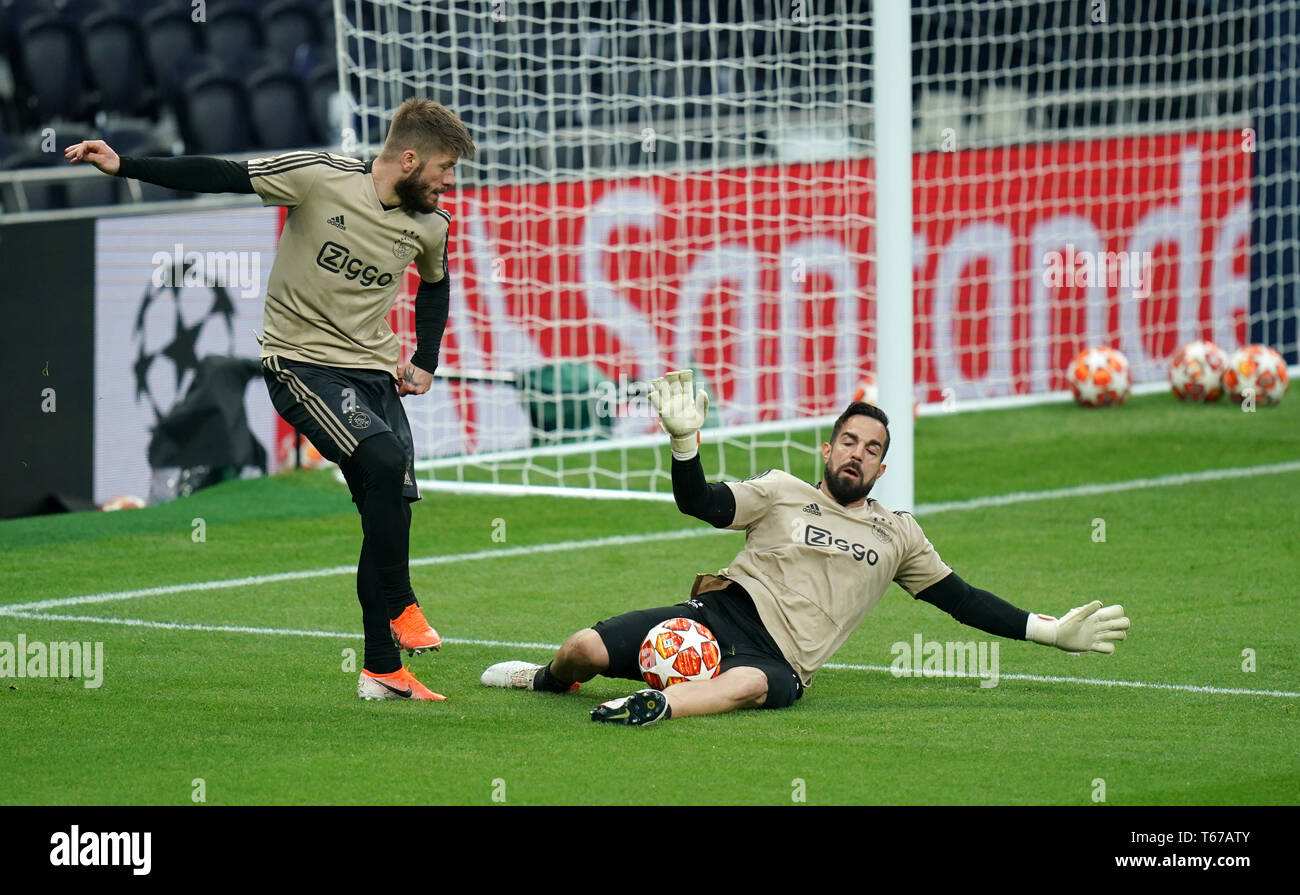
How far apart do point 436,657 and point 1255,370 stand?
884 cm

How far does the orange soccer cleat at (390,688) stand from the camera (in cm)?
596

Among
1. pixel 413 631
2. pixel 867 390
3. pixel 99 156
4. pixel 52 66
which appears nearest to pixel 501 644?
pixel 413 631

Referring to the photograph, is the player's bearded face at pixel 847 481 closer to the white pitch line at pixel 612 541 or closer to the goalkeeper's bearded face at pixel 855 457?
the goalkeeper's bearded face at pixel 855 457

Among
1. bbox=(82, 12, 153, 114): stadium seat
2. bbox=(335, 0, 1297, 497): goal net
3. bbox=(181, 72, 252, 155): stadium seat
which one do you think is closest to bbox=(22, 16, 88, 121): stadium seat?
bbox=(82, 12, 153, 114): stadium seat

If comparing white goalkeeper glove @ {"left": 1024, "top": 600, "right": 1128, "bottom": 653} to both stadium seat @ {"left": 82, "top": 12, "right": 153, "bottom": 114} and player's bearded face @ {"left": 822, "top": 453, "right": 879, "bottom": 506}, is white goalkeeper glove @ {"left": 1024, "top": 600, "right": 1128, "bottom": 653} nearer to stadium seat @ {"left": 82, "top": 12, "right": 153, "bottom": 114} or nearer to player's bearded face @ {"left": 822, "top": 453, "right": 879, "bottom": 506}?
player's bearded face @ {"left": 822, "top": 453, "right": 879, "bottom": 506}

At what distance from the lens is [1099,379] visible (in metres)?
13.9

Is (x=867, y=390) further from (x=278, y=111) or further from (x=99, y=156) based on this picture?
(x=99, y=156)

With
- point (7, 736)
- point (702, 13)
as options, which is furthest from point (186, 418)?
point (702, 13)

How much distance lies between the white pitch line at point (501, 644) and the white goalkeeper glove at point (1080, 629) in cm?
41

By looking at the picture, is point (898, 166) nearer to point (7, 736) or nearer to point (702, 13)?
point (7, 736)

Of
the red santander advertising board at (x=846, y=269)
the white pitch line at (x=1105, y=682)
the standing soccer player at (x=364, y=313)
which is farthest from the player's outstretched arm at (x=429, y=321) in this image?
the red santander advertising board at (x=846, y=269)

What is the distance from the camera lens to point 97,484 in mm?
11523

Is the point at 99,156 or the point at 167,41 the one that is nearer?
the point at 99,156

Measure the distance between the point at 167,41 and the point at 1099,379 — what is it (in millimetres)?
9104
